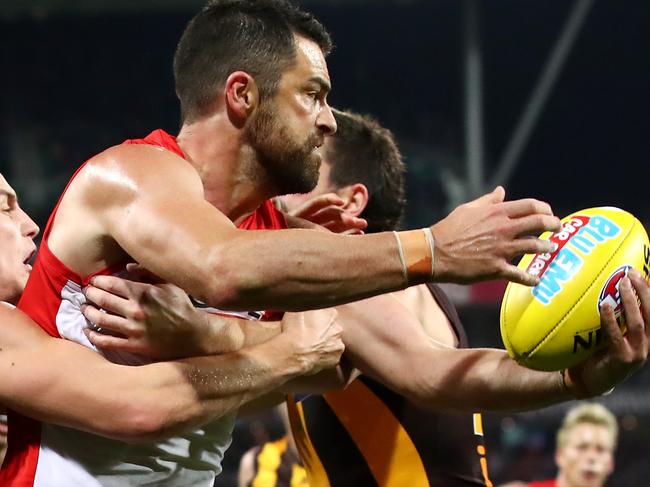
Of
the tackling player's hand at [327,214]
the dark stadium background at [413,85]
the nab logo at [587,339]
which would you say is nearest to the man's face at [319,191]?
the tackling player's hand at [327,214]

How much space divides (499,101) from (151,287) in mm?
12709

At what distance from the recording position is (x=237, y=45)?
2.79m

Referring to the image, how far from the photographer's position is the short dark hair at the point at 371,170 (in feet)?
12.4

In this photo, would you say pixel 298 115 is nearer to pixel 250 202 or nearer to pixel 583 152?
pixel 250 202

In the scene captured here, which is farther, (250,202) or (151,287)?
(250,202)

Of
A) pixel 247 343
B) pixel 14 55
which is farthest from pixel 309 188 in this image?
pixel 14 55

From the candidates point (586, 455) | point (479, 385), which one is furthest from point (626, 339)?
point (586, 455)

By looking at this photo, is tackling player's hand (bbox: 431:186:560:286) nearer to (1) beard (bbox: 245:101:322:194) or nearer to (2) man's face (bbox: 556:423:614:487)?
(1) beard (bbox: 245:101:322:194)

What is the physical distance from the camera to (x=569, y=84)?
15.2 metres

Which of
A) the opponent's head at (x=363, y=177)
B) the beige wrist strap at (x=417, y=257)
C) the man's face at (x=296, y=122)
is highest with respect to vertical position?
the opponent's head at (x=363, y=177)

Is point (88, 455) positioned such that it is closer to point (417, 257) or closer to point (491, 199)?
point (417, 257)

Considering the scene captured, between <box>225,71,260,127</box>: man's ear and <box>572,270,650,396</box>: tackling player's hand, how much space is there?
0.99 metres

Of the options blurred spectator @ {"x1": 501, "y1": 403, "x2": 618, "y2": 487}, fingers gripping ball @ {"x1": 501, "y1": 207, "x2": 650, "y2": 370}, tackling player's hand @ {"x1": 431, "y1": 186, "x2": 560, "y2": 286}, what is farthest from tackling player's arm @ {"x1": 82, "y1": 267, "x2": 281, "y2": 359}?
blurred spectator @ {"x1": 501, "y1": 403, "x2": 618, "y2": 487}

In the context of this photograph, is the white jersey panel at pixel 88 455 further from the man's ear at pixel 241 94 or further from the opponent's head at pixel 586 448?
the opponent's head at pixel 586 448
